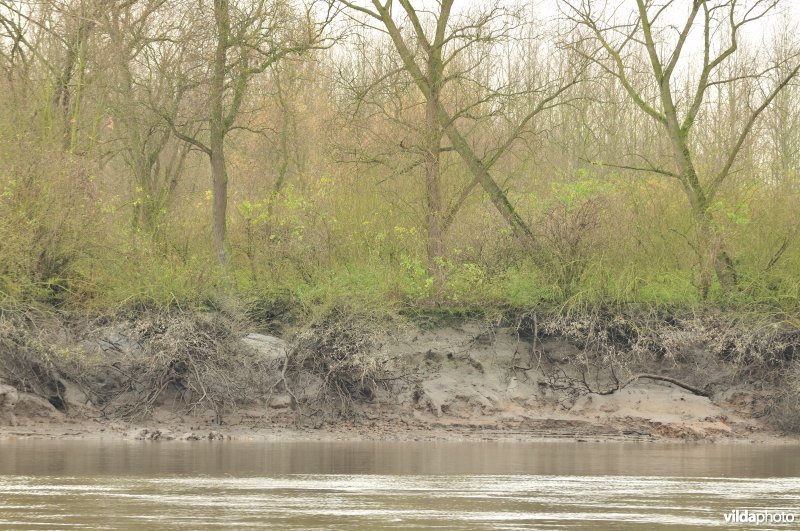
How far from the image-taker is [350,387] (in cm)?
Answer: 1975

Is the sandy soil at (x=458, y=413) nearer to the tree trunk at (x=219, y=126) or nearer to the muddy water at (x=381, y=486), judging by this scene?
the muddy water at (x=381, y=486)

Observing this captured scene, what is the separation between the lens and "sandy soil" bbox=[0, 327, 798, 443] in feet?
61.9

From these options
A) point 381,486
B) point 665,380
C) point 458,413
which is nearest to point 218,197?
point 458,413

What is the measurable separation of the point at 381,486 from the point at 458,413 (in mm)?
7807

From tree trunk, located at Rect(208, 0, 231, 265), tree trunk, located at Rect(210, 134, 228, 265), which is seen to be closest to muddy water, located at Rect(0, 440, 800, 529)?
tree trunk, located at Rect(210, 134, 228, 265)

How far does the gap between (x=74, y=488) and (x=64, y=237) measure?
9.54 m

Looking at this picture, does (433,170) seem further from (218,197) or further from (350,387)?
(350,387)

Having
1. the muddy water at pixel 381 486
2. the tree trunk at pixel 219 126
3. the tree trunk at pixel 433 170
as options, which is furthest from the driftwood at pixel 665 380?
the tree trunk at pixel 219 126

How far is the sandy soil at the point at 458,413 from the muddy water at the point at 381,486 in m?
1.70

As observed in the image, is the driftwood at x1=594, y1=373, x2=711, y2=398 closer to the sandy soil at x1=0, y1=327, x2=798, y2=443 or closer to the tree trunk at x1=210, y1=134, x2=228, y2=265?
the sandy soil at x1=0, y1=327, x2=798, y2=443

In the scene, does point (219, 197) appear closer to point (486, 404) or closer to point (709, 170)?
point (486, 404)

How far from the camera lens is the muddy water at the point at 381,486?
1024 cm

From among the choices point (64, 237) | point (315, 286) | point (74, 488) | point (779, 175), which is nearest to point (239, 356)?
point (315, 286)

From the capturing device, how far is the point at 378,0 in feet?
80.7
